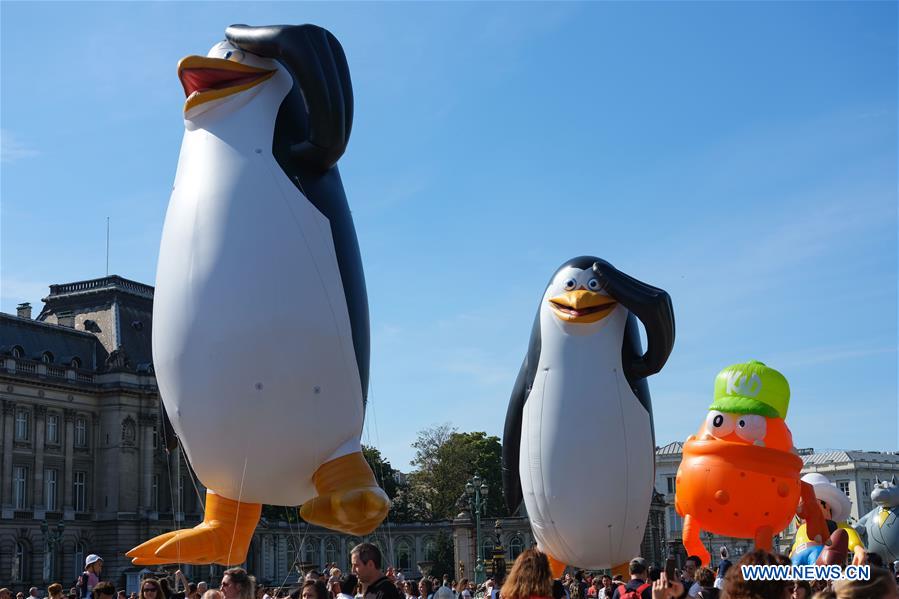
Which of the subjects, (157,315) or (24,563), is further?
(24,563)

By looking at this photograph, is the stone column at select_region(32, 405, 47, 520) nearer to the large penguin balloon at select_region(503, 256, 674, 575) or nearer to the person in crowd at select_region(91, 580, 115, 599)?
the large penguin balloon at select_region(503, 256, 674, 575)

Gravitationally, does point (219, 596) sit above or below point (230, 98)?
below

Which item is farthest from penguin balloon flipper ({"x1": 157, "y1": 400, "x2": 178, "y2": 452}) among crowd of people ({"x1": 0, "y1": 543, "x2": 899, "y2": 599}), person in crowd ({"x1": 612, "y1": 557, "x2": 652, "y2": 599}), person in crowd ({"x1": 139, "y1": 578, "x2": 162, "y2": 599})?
person in crowd ({"x1": 612, "y1": 557, "x2": 652, "y2": 599})

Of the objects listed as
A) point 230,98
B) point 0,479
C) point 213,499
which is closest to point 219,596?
point 213,499

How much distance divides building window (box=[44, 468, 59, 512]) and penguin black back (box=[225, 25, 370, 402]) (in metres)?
52.7

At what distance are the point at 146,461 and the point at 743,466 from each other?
161ft

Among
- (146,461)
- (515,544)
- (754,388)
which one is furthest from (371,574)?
(515,544)

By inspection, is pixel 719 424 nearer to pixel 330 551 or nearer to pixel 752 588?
pixel 752 588

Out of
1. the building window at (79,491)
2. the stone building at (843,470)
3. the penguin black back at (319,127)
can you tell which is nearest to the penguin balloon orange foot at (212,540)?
the penguin black back at (319,127)

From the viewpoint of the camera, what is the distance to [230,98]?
39.3 ft

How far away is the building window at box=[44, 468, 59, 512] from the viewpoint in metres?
59.7

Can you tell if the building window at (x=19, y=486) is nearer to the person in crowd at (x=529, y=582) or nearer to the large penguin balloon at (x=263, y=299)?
the large penguin balloon at (x=263, y=299)

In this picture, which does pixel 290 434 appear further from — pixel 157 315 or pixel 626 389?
pixel 626 389

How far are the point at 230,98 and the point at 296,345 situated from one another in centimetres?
288
